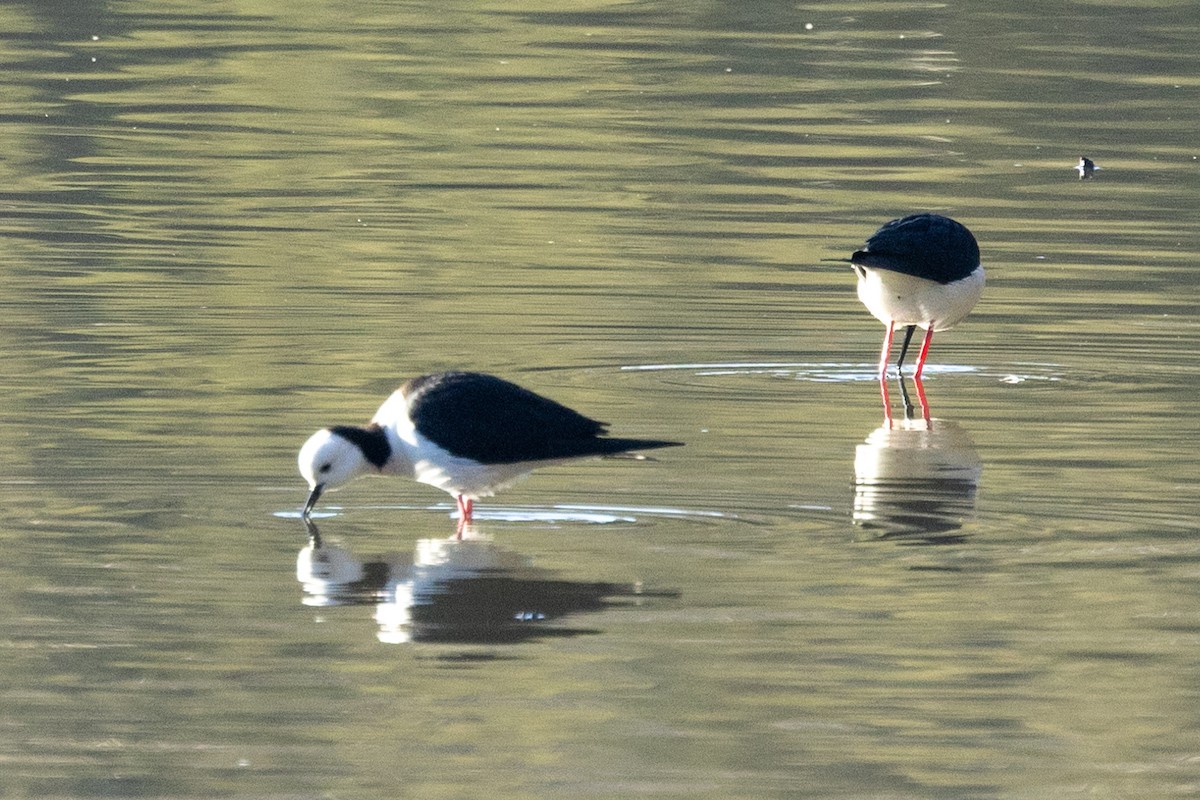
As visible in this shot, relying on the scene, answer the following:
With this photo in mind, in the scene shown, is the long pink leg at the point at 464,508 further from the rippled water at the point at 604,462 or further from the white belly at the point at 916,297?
the white belly at the point at 916,297

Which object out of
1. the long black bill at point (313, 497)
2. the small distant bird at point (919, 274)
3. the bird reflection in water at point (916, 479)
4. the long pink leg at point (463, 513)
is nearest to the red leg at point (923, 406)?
the bird reflection in water at point (916, 479)

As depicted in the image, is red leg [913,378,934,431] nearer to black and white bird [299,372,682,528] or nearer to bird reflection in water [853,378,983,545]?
bird reflection in water [853,378,983,545]

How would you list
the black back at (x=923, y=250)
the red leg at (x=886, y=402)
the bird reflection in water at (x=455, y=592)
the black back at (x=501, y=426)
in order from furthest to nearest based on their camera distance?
the black back at (x=923, y=250), the red leg at (x=886, y=402), the black back at (x=501, y=426), the bird reflection in water at (x=455, y=592)

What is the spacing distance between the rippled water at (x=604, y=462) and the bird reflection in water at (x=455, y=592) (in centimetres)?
2

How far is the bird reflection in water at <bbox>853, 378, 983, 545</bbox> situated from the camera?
9898 millimetres

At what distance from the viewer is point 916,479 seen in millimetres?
10922

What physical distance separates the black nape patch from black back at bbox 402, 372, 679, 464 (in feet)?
0.53

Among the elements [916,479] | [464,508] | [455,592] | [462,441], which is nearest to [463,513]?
[464,508]

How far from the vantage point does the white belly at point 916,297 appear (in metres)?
13.2

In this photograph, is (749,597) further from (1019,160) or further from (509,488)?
(1019,160)

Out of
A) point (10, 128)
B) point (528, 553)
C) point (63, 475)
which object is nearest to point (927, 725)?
point (528, 553)

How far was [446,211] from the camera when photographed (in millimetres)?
18688

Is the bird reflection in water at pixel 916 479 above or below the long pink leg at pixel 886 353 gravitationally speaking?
below

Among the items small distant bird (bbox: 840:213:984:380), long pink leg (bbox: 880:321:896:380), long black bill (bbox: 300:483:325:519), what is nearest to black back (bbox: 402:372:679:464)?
long black bill (bbox: 300:483:325:519)
